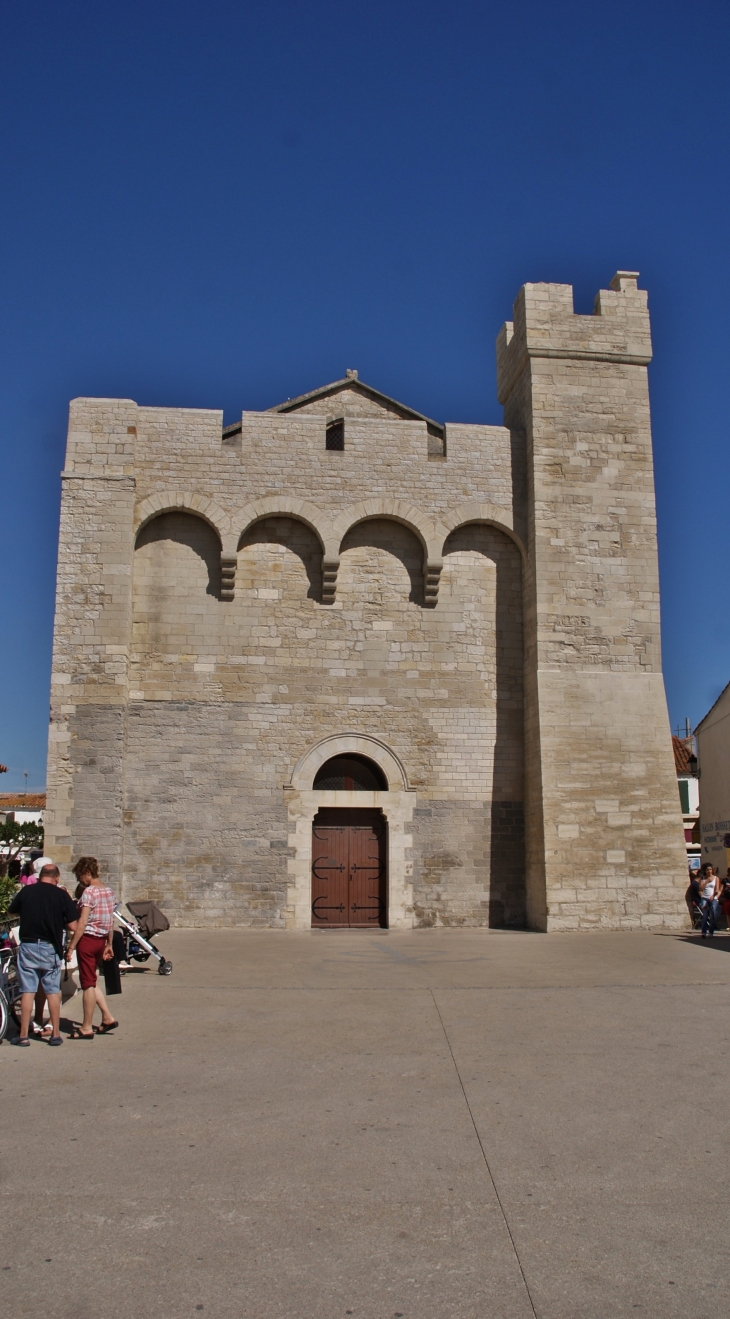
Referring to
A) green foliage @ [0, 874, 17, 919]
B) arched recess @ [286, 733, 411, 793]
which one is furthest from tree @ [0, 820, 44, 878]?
green foliage @ [0, 874, 17, 919]

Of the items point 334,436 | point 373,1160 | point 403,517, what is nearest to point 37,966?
point 373,1160

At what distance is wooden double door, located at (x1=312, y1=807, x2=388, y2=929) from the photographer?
13930mm

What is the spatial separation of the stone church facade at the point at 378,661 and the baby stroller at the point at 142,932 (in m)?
3.53

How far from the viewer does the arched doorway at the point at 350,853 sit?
13.9m

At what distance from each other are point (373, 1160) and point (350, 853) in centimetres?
988

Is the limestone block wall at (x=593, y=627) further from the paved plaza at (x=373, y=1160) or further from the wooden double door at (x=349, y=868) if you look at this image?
the paved plaza at (x=373, y=1160)

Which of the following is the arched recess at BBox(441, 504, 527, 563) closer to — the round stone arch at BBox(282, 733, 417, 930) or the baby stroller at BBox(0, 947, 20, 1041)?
the round stone arch at BBox(282, 733, 417, 930)

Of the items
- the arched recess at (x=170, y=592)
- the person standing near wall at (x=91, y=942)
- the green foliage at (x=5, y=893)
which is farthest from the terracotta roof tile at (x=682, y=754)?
the person standing near wall at (x=91, y=942)

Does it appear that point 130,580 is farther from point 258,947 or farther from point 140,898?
point 258,947

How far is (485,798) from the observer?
1416 cm

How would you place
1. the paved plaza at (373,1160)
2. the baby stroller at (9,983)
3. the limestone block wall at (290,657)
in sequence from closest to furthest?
the paved plaza at (373,1160), the baby stroller at (9,983), the limestone block wall at (290,657)

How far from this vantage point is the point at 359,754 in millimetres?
14008

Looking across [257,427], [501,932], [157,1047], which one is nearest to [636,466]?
[257,427]

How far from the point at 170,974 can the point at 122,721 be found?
473 cm
